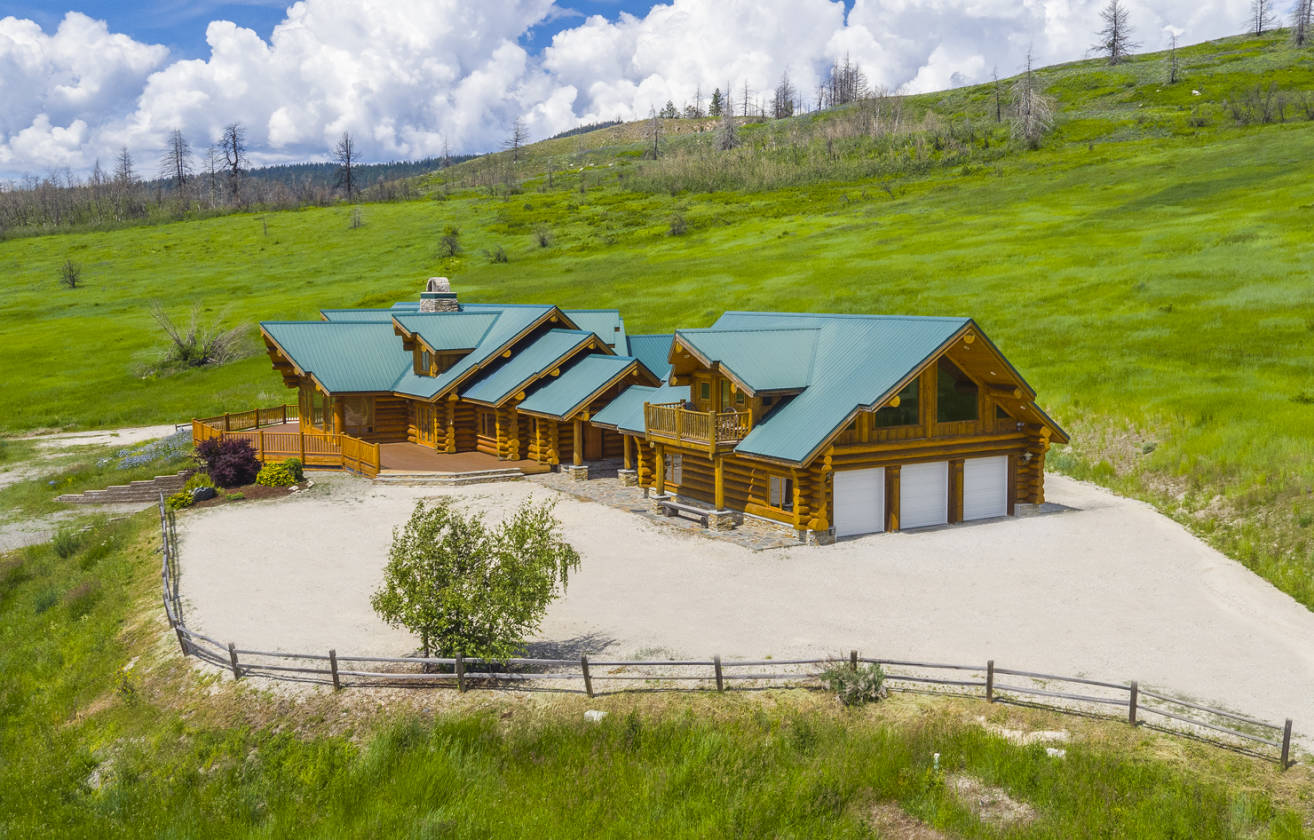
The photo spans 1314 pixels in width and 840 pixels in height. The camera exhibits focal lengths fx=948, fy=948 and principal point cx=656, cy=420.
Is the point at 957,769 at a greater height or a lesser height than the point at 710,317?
lesser

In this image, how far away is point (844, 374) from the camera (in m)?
28.8

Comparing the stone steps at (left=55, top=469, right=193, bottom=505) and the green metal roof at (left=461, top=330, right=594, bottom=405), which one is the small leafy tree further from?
the stone steps at (left=55, top=469, right=193, bottom=505)

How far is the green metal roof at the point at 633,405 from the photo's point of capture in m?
34.1

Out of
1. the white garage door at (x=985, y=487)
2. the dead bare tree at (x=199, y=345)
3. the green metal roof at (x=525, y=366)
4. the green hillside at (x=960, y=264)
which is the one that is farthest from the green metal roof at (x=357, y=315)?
the white garage door at (x=985, y=487)

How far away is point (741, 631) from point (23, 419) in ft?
183

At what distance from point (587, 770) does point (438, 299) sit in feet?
119

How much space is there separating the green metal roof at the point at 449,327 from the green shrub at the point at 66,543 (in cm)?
1572

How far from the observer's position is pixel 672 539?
90.6 ft

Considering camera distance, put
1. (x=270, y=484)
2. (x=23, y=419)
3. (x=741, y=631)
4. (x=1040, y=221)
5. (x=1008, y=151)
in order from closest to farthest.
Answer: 1. (x=741, y=631)
2. (x=270, y=484)
3. (x=23, y=419)
4. (x=1040, y=221)
5. (x=1008, y=151)

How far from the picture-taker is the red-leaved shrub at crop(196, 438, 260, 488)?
116 ft

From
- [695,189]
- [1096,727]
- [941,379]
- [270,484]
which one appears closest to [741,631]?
[1096,727]

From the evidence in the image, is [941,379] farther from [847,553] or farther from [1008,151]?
[1008,151]

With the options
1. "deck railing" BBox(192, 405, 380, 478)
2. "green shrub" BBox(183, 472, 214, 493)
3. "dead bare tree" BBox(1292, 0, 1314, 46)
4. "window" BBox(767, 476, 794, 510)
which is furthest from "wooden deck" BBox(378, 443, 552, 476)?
"dead bare tree" BBox(1292, 0, 1314, 46)

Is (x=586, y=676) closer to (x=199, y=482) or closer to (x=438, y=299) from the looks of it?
(x=199, y=482)
